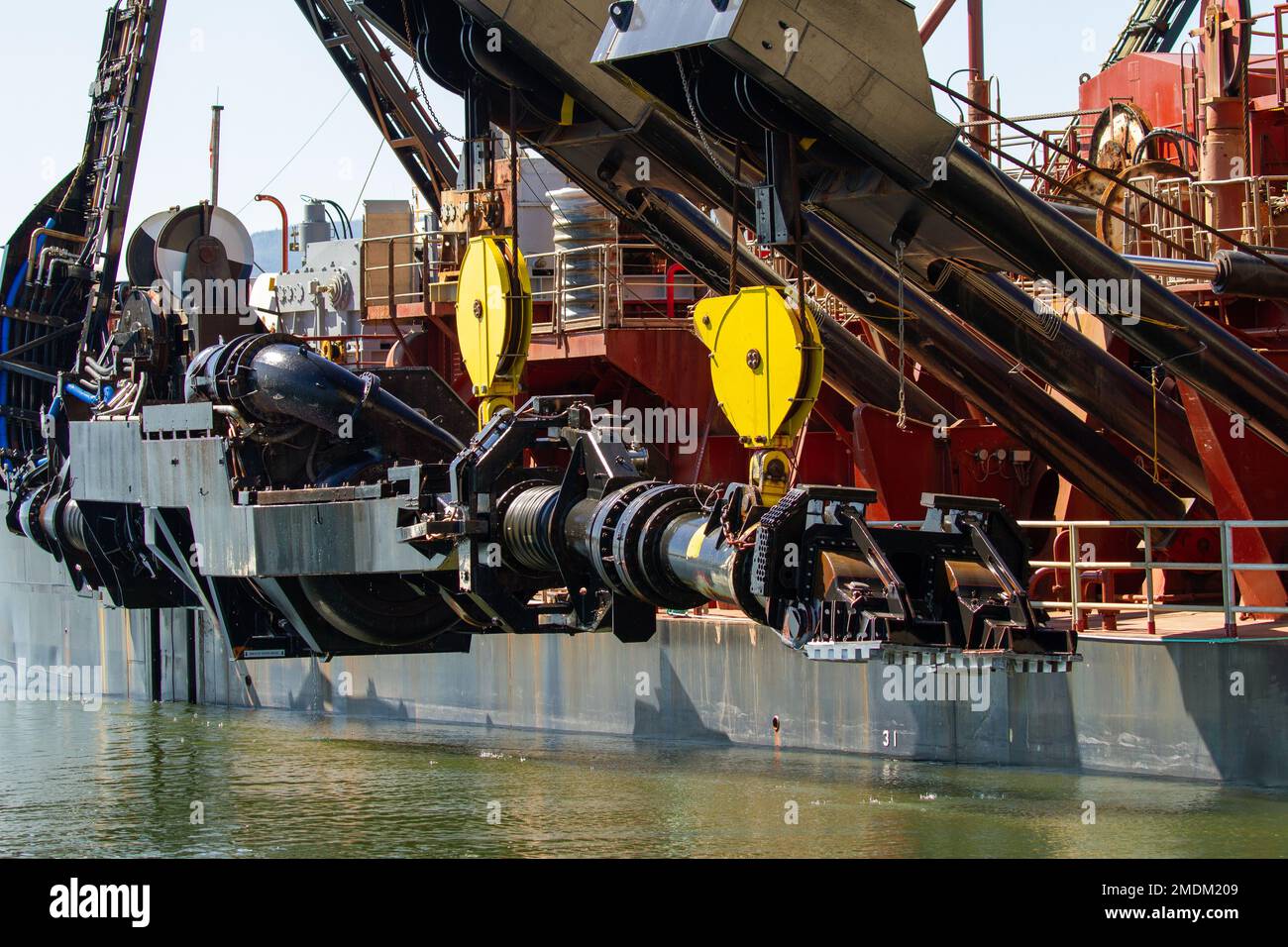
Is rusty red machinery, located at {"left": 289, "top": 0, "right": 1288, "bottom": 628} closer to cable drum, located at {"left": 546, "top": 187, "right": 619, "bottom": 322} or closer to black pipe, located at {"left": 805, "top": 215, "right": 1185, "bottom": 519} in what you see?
black pipe, located at {"left": 805, "top": 215, "right": 1185, "bottom": 519}

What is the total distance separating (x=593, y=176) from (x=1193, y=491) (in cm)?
837

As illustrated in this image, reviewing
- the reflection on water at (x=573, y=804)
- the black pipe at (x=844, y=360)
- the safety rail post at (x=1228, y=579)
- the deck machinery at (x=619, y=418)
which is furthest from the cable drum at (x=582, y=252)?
the safety rail post at (x=1228, y=579)

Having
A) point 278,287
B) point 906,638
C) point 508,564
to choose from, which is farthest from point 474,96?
point 278,287

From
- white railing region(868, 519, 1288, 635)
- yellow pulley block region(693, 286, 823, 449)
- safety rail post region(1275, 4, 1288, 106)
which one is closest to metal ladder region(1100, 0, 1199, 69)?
safety rail post region(1275, 4, 1288, 106)

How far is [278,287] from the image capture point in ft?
121

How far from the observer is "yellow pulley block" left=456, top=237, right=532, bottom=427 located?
58.1 feet

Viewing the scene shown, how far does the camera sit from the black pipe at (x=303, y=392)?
1816cm

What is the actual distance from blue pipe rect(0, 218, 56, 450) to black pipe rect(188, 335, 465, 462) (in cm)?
969

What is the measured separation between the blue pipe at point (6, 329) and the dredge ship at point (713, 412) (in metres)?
0.08

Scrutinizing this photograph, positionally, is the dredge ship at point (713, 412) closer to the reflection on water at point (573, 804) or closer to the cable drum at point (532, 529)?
the cable drum at point (532, 529)

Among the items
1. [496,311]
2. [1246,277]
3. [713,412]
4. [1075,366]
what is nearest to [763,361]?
[496,311]

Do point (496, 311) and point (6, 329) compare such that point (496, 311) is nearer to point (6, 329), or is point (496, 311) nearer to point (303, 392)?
point (303, 392)

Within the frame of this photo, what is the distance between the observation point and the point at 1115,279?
19.0m

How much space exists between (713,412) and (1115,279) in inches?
369
